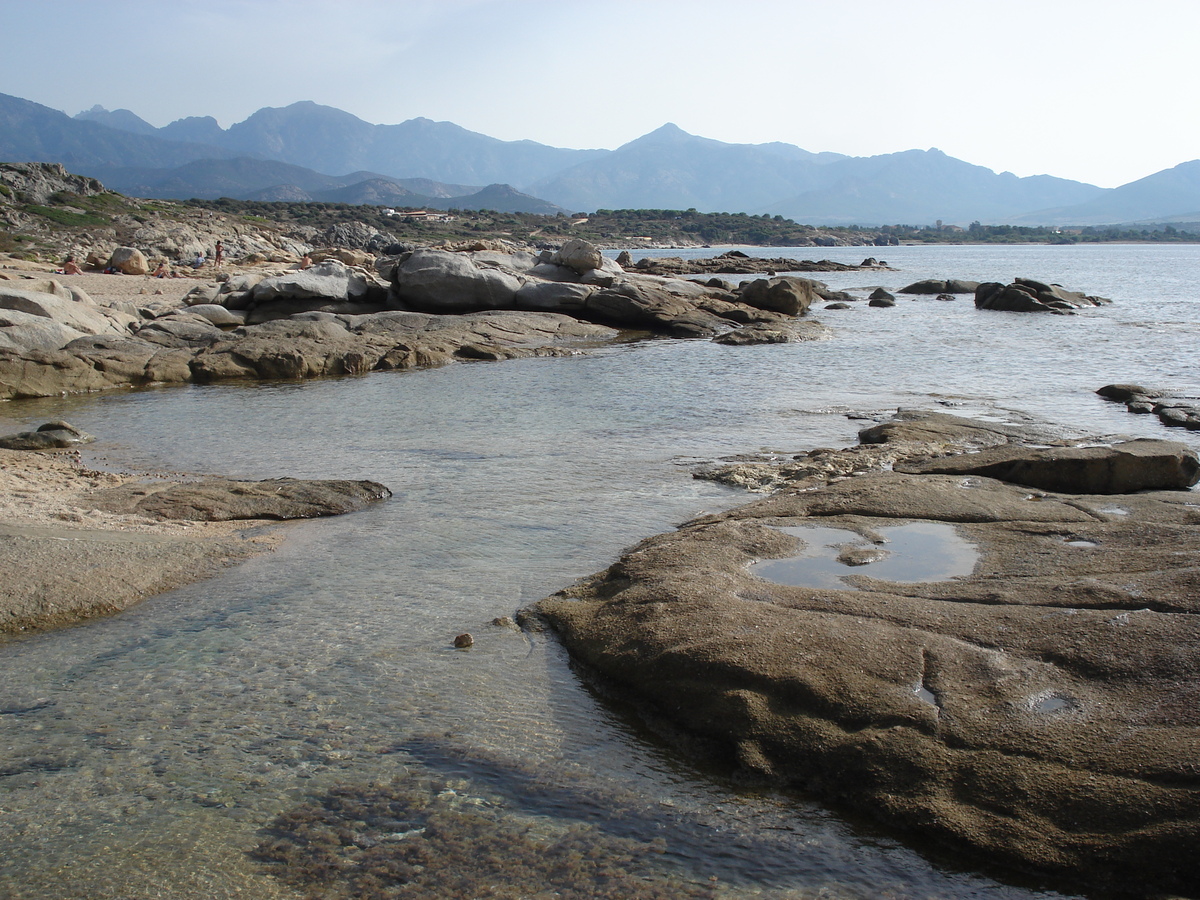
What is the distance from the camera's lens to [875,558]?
21.5 feet

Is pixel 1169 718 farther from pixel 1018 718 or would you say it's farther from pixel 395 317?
pixel 395 317

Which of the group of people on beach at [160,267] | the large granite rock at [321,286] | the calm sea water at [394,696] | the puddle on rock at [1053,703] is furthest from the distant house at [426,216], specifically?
the puddle on rock at [1053,703]

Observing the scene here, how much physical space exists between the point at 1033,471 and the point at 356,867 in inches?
291

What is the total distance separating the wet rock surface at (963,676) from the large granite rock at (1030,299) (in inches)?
1225

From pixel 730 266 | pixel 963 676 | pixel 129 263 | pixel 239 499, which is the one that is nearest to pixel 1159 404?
pixel 963 676

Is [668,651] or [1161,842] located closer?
[1161,842]

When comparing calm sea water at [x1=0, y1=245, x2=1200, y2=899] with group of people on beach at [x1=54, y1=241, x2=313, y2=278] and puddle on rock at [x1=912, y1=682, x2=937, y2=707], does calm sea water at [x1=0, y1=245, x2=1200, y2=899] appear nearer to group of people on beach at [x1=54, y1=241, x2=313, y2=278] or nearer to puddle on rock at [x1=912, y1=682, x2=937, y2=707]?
puddle on rock at [x1=912, y1=682, x2=937, y2=707]


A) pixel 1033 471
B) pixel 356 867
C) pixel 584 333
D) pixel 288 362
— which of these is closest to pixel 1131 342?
pixel 584 333

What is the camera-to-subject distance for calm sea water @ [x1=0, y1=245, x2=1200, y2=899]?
3.76 meters

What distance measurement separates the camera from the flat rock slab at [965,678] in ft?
12.0

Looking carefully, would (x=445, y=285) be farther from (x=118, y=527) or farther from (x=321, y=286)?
(x=118, y=527)

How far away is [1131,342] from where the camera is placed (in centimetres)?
2511

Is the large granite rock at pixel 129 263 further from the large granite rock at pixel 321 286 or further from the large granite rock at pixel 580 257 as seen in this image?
the large granite rock at pixel 580 257

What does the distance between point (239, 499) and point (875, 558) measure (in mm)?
6243
